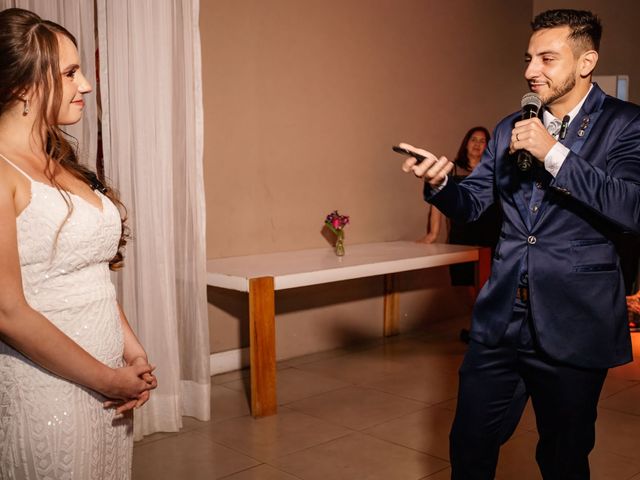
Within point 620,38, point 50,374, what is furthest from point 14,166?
point 620,38

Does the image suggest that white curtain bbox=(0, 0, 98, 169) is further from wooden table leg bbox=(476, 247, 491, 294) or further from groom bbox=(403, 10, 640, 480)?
wooden table leg bbox=(476, 247, 491, 294)

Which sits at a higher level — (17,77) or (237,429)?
(17,77)

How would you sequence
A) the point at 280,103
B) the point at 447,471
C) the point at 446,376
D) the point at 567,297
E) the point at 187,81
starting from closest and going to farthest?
the point at 567,297
the point at 447,471
the point at 187,81
the point at 446,376
the point at 280,103

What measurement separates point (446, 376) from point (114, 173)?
247cm

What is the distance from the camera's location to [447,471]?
3105mm

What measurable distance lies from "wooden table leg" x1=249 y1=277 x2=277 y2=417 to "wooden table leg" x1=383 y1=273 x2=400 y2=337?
6.69ft

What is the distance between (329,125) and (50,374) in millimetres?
3912

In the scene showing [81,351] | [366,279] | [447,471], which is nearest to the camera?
[81,351]

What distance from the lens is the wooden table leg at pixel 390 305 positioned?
18.8 ft

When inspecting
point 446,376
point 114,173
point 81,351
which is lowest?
point 446,376

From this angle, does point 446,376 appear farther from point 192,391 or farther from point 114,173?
point 114,173

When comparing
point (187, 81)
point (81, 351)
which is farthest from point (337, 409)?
point (81, 351)

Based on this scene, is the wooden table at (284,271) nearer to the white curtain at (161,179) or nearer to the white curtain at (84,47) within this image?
the white curtain at (161,179)

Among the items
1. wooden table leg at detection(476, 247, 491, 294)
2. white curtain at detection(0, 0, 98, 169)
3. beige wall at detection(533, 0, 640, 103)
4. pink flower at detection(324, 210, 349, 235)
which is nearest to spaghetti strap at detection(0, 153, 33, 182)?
white curtain at detection(0, 0, 98, 169)
